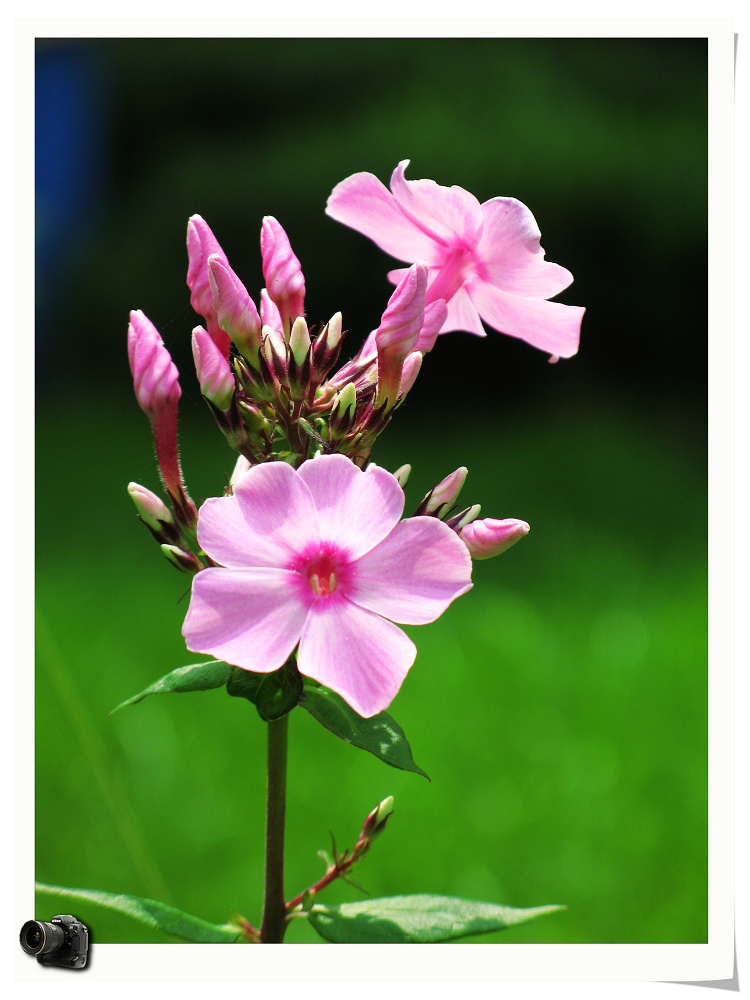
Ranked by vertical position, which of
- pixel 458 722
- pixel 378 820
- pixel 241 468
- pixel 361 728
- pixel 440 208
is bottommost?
pixel 458 722

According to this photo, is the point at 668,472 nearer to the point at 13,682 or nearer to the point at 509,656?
the point at 509,656

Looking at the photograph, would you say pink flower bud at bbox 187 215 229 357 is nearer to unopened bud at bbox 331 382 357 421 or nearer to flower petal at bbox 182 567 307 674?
unopened bud at bbox 331 382 357 421

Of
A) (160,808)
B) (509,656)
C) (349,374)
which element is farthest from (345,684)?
(509,656)

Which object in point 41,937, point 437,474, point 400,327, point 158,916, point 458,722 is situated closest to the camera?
point 400,327

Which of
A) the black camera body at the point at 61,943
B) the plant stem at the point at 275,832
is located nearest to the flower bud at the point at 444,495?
the plant stem at the point at 275,832

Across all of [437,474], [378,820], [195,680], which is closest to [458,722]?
A: [437,474]

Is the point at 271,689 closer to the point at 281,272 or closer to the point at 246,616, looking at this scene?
the point at 246,616
